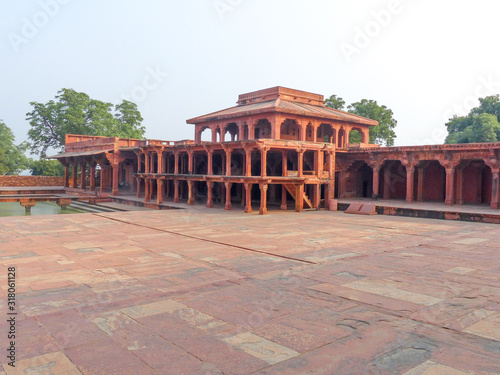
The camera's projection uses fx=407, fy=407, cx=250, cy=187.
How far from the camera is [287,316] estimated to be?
5613 millimetres

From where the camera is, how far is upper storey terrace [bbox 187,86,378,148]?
28.1 metres

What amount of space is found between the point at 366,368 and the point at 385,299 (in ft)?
8.33

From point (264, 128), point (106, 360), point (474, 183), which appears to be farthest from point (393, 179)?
point (106, 360)

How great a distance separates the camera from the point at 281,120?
2772cm

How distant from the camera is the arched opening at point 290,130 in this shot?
3061 cm

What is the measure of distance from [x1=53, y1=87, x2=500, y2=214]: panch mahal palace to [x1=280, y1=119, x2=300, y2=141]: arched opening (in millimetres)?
76

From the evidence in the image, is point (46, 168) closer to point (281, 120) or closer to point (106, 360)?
point (281, 120)

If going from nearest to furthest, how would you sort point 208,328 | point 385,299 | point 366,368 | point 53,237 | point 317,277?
point 366,368 < point 208,328 < point 385,299 < point 317,277 < point 53,237

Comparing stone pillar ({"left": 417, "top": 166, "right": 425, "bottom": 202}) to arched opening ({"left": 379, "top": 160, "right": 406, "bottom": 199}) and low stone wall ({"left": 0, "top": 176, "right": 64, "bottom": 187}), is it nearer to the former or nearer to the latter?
arched opening ({"left": 379, "top": 160, "right": 406, "bottom": 199})

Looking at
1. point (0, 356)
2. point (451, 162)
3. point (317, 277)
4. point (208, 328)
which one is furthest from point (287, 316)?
point (451, 162)

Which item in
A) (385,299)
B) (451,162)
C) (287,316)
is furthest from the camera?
(451,162)

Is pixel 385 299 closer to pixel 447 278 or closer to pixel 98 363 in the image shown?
pixel 447 278

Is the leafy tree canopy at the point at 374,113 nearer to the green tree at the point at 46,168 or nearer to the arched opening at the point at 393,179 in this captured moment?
the arched opening at the point at 393,179

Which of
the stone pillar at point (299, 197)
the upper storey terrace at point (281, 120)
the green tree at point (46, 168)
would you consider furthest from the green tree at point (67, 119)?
the stone pillar at point (299, 197)
